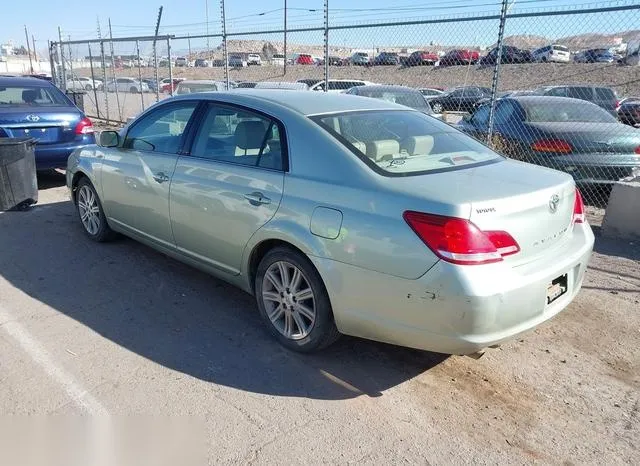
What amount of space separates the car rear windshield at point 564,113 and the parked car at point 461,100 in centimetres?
846

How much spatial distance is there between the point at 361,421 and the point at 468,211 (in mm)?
1211

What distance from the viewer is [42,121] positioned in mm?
7656

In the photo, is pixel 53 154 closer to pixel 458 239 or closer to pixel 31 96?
pixel 31 96

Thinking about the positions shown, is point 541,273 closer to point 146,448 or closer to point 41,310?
point 146,448

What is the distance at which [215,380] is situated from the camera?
3129mm

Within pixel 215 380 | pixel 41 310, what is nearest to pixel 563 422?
pixel 215 380

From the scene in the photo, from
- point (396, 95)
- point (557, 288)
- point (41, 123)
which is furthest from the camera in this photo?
point (396, 95)

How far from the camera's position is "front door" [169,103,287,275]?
3469mm

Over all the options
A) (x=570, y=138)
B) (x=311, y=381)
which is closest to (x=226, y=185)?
(x=311, y=381)

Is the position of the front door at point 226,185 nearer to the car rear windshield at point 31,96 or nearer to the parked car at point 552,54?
the car rear windshield at point 31,96

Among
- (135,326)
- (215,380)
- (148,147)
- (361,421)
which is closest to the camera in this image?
(361,421)

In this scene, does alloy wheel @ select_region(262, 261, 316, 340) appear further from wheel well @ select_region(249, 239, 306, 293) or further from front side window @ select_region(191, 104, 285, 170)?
front side window @ select_region(191, 104, 285, 170)

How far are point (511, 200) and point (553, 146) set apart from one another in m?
4.64

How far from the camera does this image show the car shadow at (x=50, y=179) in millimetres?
8375
